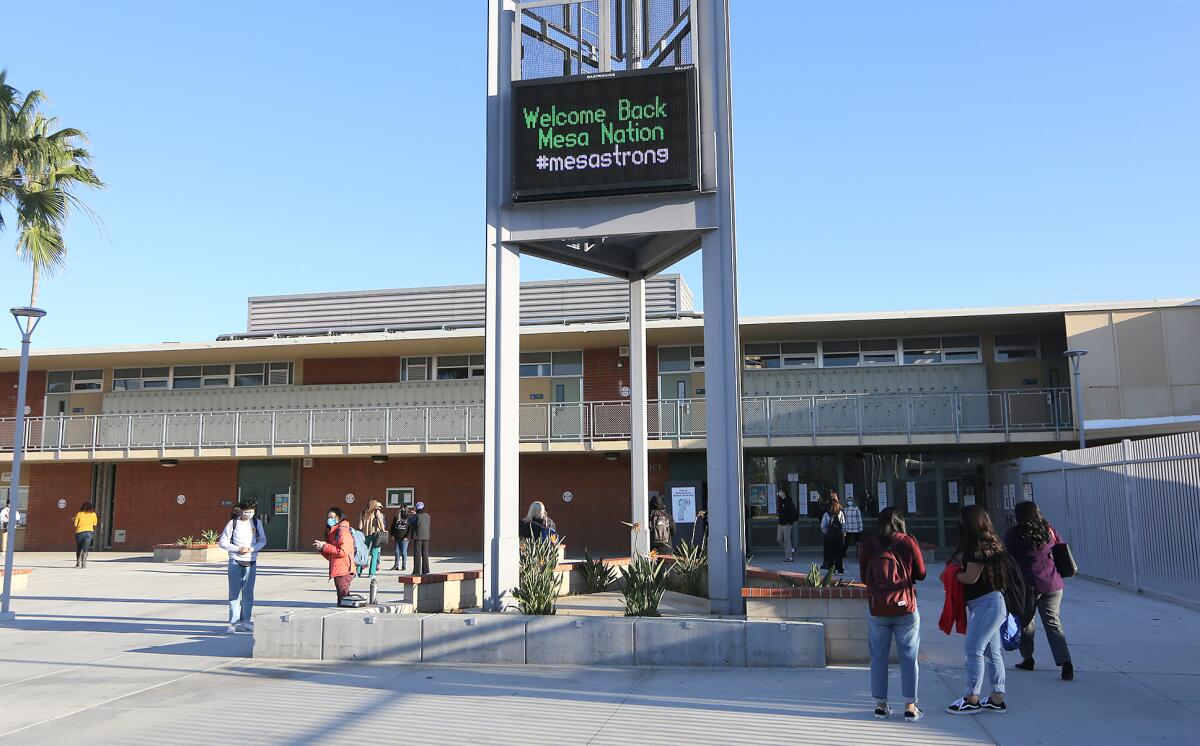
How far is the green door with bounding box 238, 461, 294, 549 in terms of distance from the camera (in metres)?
29.1

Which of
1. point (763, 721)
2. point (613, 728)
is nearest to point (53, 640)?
point (613, 728)

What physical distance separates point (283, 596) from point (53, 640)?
4.65m

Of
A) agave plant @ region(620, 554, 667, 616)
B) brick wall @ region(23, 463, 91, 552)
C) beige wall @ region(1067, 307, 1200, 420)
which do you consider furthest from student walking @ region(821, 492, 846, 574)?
brick wall @ region(23, 463, 91, 552)

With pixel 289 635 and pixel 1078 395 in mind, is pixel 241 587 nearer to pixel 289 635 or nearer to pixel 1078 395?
pixel 289 635

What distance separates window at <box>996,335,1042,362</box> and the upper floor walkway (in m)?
1.89

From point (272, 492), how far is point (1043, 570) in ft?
83.1

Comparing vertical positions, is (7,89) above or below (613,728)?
above

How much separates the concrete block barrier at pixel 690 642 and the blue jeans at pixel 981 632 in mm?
2360

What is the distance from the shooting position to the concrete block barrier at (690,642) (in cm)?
898

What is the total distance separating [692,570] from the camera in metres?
13.0

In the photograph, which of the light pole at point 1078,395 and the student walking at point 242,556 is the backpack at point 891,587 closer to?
the student walking at point 242,556

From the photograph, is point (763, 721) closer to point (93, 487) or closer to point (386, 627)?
point (386, 627)

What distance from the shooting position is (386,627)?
380 inches

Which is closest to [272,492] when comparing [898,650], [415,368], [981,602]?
[415,368]
